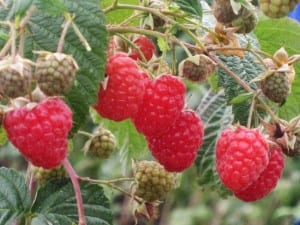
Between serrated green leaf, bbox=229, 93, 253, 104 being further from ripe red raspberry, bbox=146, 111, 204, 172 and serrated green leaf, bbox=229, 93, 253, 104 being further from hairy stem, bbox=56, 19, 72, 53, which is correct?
hairy stem, bbox=56, 19, 72, 53

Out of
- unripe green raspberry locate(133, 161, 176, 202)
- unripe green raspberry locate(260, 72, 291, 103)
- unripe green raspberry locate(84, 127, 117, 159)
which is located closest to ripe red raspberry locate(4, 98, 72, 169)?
unripe green raspberry locate(260, 72, 291, 103)

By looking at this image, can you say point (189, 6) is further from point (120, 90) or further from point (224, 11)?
point (120, 90)

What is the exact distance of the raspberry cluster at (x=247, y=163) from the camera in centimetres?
147

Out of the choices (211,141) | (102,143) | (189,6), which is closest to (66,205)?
(102,143)

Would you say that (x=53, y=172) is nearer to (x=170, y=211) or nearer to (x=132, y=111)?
(x=132, y=111)

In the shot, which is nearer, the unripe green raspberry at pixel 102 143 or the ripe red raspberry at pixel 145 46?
the ripe red raspberry at pixel 145 46

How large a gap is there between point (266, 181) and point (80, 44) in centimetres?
36

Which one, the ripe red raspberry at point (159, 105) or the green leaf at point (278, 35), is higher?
the ripe red raspberry at point (159, 105)

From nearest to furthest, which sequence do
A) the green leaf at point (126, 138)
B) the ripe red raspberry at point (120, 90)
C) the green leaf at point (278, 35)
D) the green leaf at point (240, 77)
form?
1. the ripe red raspberry at point (120, 90)
2. the green leaf at point (240, 77)
3. the green leaf at point (278, 35)
4. the green leaf at point (126, 138)

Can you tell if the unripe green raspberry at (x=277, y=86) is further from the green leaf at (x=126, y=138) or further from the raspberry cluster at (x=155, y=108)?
the green leaf at (x=126, y=138)

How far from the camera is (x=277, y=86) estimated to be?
150 cm

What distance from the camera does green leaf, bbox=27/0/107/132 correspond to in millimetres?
1429

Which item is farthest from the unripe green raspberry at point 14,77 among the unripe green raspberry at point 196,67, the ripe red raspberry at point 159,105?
the unripe green raspberry at point 196,67

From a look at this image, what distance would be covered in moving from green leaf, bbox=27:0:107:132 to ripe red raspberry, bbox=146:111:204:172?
0.14 m
